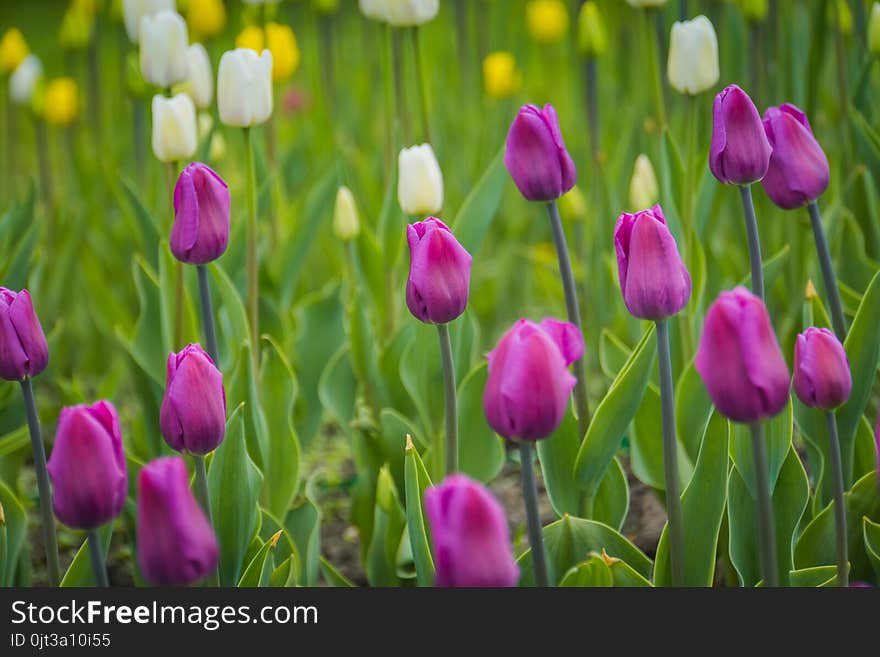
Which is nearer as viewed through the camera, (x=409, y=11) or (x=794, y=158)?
(x=794, y=158)

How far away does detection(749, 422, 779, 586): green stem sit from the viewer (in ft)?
2.63

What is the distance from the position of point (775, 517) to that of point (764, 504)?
0.25 metres

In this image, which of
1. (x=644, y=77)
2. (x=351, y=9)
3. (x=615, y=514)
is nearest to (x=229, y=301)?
(x=615, y=514)

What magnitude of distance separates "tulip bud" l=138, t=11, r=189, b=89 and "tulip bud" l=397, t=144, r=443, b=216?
0.34 m

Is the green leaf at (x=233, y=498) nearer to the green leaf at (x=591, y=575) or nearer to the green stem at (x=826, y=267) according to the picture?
the green leaf at (x=591, y=575)

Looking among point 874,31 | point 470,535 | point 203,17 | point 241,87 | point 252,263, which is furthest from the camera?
point 203,17

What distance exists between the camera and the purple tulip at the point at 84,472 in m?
0.72

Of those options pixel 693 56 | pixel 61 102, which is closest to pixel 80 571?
pixel 693 56

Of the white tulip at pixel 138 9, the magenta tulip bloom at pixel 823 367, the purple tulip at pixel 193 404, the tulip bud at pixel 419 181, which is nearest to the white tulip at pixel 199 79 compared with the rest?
the white tulip at pixel 138 9

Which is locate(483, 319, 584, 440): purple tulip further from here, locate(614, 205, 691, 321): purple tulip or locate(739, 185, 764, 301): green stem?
locate(739, 185, 764, 301): green stem

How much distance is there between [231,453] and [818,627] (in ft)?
1.90

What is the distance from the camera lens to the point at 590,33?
5.43 feet

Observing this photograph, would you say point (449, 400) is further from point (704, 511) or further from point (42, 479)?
point (42, 479)

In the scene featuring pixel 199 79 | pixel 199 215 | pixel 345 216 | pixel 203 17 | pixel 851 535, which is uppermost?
pixel 203 17
